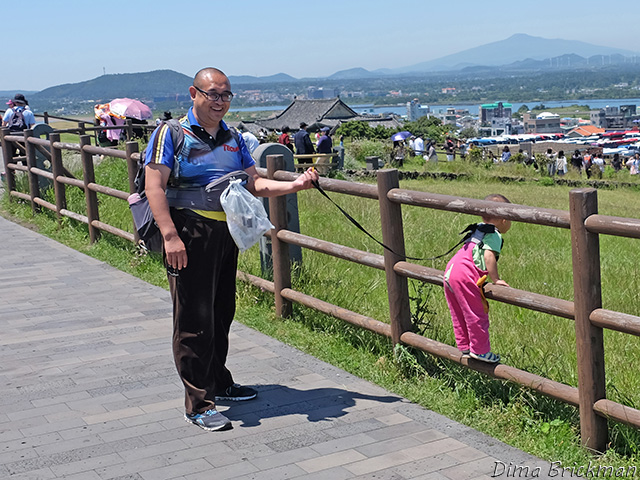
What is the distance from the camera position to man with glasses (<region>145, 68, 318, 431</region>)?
176 inches

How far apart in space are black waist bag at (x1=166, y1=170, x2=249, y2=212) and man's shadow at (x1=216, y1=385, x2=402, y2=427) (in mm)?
1124

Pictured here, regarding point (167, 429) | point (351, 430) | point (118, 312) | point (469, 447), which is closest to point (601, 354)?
point (469, 447)

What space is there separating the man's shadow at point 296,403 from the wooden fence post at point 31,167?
7.96 m

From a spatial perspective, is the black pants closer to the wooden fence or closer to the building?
the wooden fence

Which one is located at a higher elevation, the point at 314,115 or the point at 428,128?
the point at 314,115

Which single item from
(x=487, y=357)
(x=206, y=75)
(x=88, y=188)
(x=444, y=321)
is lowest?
(x=444, y=321)

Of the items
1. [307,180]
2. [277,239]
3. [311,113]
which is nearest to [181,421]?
[307,180]

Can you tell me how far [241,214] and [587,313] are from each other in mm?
1723

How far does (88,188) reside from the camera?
1012 centimetres

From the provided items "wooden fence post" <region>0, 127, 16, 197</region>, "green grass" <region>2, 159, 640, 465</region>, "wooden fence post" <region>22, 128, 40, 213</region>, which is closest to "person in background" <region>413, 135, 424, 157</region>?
"green grass" <region>2, 159, 640, 465</region>

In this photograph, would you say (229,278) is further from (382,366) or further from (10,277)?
(10,277)

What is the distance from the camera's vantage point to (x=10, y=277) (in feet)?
29.2

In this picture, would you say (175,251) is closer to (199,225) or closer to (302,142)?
(199,225)

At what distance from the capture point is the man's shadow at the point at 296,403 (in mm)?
4812
